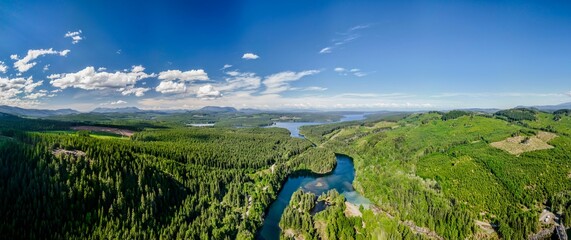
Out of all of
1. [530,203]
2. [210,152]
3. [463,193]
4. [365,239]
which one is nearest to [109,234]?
[365,239]

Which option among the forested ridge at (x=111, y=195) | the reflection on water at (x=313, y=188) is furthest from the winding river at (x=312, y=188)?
the forested ridge at (x=111, y=195)

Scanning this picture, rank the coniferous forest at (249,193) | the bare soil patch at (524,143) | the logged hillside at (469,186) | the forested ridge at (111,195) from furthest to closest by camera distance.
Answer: the bare soil patch at (524,143)
the logged hillside at (469,186)
the coniferous forest at (249,193)
the forested ridge at (111,195)

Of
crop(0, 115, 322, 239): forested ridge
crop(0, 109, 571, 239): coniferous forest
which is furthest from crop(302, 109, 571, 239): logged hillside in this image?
crop(0, 115, 322, 239): forested ridge

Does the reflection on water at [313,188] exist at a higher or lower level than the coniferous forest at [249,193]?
lower

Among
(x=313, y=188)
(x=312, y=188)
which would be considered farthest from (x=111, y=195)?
(x=313, y=188)

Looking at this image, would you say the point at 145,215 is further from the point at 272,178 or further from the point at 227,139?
the point at 227,139

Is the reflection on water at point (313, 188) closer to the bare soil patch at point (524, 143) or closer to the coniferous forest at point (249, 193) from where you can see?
the coniferous forest at point (249, 193)

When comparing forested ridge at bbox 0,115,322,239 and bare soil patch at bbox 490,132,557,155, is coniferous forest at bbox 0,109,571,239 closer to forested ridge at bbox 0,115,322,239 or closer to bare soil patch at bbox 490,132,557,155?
forested ridge at bbox 0,115,322,239
